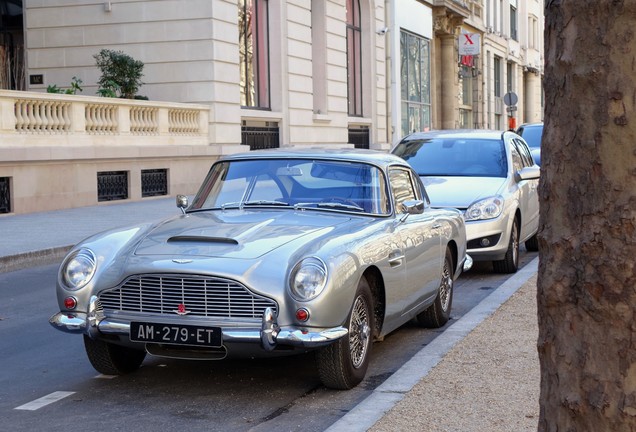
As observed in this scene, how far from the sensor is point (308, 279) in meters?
5.86

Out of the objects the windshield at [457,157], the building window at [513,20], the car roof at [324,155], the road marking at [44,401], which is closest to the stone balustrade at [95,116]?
the windshield at [457,157]

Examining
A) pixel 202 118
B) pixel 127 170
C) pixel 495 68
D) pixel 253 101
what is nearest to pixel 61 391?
pixel 127 170

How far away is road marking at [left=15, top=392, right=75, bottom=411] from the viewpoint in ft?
19.9

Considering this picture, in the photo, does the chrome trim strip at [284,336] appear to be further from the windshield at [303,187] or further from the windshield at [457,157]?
the windshield at [457,157]

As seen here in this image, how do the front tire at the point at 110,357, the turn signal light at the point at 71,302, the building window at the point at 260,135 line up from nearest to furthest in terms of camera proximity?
1. the turn signal light at the point at 71,302
2. the front tire at the point at 110,357
3. the building window at the point at 260,135

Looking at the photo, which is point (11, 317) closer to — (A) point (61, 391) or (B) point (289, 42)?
(A) point (61, 391)

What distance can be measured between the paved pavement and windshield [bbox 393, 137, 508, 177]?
6.23ft

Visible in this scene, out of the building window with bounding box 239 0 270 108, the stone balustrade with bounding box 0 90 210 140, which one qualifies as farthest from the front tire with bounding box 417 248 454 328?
the building window with bounding box 239 0 270 108

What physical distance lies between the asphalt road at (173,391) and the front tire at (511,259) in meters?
3.59

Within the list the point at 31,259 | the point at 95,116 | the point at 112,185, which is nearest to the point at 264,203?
the point at 31,259

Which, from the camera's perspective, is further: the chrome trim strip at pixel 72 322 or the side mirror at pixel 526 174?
the side mirror at pixel 526 174

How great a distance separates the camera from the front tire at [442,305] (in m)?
8.30

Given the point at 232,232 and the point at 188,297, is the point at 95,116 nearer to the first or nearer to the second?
Result: the point at 232,232

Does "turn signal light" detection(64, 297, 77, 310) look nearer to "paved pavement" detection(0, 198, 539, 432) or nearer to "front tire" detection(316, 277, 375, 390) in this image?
"front tire" detection(316, 277, 375, 390)
